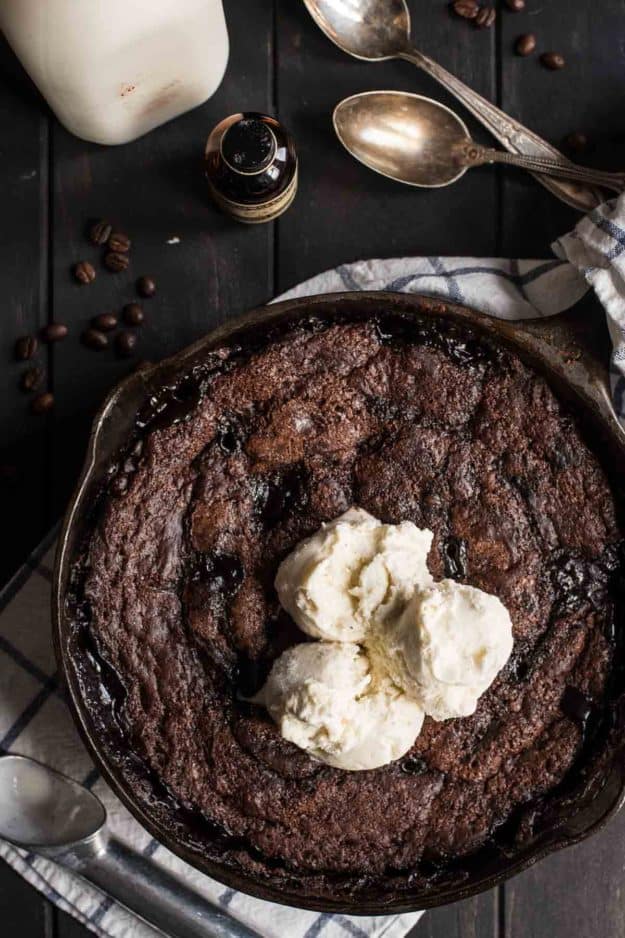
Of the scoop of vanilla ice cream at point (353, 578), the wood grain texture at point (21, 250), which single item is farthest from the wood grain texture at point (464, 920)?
the wood grain texture at point (21, 250)

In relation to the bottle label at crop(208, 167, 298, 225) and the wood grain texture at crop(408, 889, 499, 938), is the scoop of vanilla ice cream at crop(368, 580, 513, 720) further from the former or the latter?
the bottle label at crop(208, 167, 298, 225)

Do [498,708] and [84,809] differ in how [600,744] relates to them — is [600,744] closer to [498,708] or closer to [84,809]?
[498,708]

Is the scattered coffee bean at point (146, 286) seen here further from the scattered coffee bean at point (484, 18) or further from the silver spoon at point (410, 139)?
the scattered coffee bean at point (484, 18)

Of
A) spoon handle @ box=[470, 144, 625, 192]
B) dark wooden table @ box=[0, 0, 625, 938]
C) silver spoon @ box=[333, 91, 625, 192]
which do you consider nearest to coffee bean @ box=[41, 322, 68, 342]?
dark wooden table @ box=[0, 0, 625, 938]

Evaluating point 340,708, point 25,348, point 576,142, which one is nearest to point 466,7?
point 576,142

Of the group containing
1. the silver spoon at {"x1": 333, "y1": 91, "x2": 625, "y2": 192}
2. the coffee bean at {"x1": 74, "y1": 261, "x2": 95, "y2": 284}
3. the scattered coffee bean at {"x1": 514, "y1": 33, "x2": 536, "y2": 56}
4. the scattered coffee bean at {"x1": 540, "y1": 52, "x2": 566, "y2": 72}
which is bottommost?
the coffee bean at {"x1": 74, "y1": 261, "x2": 95, "y2": 284}

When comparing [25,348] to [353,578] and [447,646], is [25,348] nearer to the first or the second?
[353,578]
